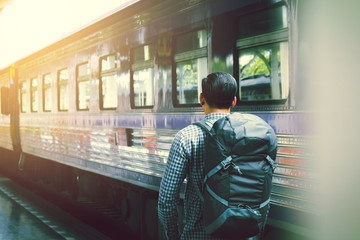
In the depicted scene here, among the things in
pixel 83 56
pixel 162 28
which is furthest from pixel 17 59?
pixel 162 28

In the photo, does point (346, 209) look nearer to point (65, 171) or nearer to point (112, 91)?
point (112, 91)

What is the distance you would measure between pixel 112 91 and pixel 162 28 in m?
1.73

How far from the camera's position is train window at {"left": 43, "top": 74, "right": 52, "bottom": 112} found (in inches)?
370

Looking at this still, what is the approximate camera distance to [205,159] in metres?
2.18

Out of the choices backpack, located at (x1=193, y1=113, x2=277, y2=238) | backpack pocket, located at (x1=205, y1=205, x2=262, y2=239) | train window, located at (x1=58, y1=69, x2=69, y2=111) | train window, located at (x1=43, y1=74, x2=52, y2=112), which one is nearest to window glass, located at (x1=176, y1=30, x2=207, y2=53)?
backpack, located at (x1=193, y1=113, x2=277, y2=238)

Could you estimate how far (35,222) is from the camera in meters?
7.35

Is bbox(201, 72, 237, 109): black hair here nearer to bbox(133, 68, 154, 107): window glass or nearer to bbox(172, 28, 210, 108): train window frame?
bbox(172, 28, 210, 108): train window frame

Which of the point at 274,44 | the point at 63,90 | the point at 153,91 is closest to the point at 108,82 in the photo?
the point at 153,91

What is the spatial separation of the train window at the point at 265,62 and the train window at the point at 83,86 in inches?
157

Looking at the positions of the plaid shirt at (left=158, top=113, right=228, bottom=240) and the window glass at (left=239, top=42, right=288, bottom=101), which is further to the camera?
the window glass at (left=239, top=42, right=288, bottom=101)

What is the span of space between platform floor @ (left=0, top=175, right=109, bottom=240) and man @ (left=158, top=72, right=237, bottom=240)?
4.50 m

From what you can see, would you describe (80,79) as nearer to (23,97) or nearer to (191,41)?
(191,41)

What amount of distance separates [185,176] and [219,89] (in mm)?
454

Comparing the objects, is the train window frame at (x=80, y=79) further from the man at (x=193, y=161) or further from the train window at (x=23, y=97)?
the man at (x=193, y=161)
